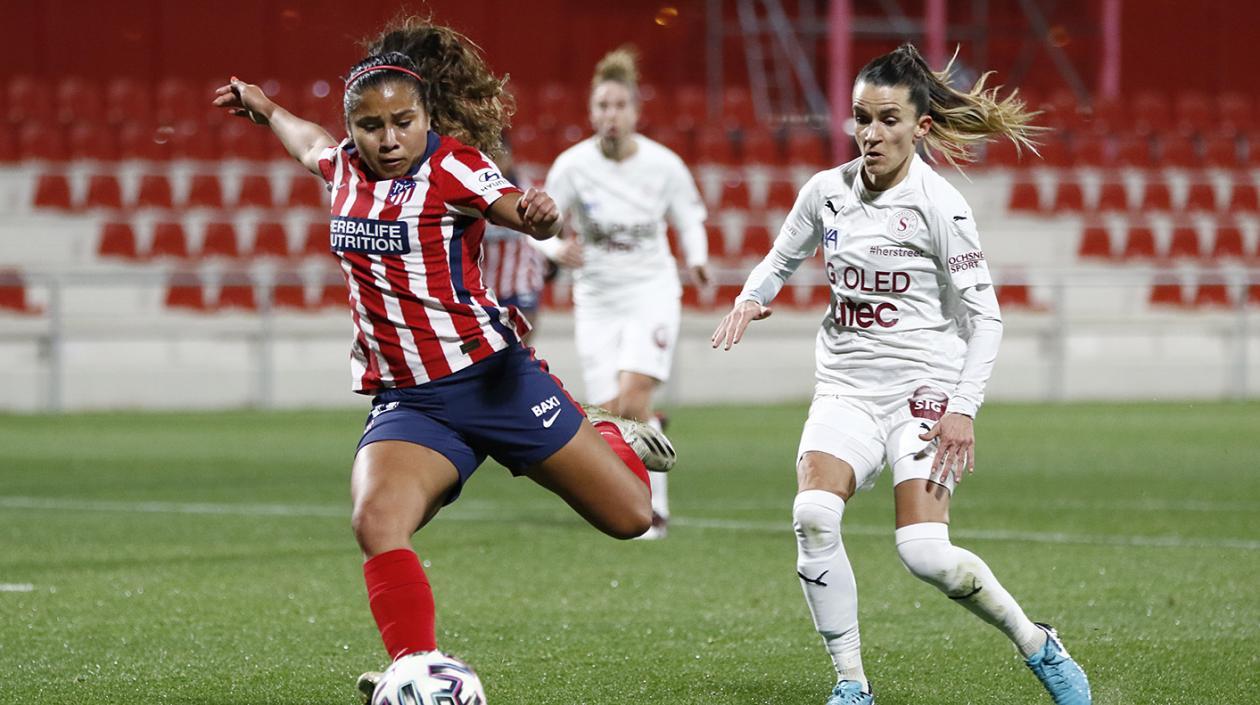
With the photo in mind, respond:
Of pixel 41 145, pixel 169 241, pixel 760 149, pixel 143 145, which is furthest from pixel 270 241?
pixel 760 149

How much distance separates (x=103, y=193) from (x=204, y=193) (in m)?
1.15

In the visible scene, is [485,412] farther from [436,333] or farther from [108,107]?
[108,107]

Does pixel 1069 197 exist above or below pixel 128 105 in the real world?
below

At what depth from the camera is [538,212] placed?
431cm

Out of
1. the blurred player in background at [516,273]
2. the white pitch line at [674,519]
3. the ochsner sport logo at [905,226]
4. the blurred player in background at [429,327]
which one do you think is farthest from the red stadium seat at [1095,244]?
the blurred player in background at [429,327]

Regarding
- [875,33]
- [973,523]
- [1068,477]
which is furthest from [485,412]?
[875,33]

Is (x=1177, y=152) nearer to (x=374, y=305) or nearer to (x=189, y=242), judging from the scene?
(x=189, y=242)

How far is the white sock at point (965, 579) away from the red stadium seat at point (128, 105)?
61.5 ft

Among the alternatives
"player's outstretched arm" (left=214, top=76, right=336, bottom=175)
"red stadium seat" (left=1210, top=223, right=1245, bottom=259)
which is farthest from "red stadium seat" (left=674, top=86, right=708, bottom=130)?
"player's outstretched arm" (left=214, top=76, right=336, bottom=175)

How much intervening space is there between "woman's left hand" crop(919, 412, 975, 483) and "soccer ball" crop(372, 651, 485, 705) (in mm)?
1514

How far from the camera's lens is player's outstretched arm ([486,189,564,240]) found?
14.1 ft

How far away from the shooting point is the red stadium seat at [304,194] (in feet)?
68.9

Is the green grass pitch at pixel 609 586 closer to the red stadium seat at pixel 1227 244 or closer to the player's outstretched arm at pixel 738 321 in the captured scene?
the player's outstretched arm at pixel 738 321

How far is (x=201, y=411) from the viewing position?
17859 millimetres
